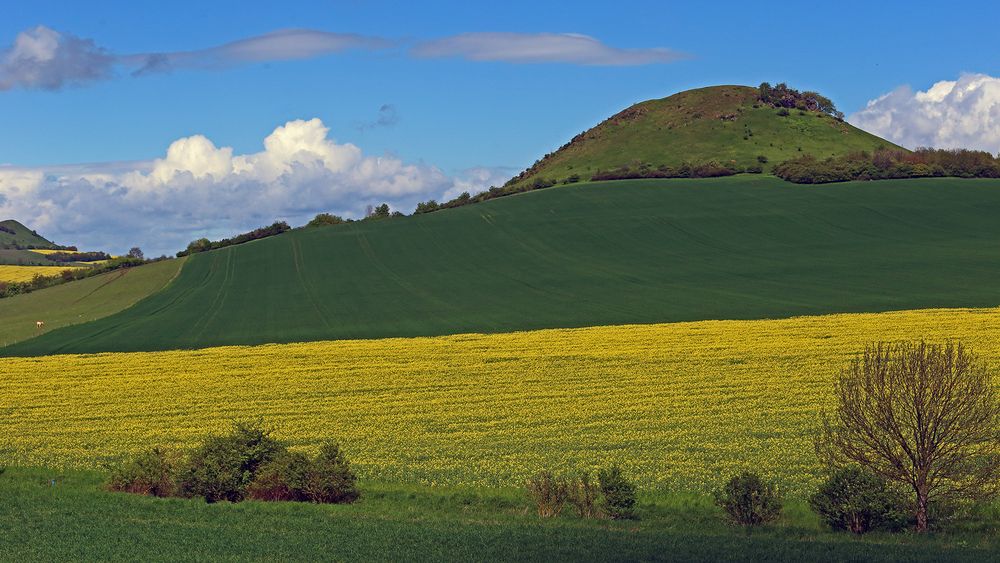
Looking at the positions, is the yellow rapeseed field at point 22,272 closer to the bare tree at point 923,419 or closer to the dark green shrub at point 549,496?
the dark green shrub at point 549,496

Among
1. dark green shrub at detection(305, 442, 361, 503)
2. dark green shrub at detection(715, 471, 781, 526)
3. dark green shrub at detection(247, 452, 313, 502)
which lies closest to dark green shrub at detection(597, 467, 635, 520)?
dark green shrub at detection(715, 471, 781, 526)

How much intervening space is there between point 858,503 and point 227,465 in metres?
14.6

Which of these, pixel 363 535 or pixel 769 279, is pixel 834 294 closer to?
pixel 769 279

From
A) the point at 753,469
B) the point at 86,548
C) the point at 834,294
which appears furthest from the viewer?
the point at 834,294

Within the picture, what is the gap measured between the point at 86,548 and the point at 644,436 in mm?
16256

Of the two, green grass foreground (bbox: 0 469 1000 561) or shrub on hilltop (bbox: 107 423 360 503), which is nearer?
green grass foreground (bbox: 0 469 1000 561)

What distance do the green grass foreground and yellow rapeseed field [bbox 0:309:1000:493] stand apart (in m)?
2.48

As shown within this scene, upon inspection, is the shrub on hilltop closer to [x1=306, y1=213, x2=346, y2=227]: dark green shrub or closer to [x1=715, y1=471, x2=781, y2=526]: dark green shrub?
[x1=715, y1=471, x2=781, y2=526]: dark green shrub

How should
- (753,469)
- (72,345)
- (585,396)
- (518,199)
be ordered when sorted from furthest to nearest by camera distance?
(518,199)
(72,345)
(585,396)
(753,469)

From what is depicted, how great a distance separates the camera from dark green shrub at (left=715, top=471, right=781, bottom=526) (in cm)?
2108

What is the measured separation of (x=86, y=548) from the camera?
1917cm

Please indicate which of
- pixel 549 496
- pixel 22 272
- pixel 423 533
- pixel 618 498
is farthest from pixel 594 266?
pixel 22 272

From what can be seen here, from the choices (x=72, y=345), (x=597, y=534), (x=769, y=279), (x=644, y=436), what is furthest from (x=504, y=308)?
(x=597, y=534)

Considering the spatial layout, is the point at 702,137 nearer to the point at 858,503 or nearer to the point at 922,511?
the point at 922,511
